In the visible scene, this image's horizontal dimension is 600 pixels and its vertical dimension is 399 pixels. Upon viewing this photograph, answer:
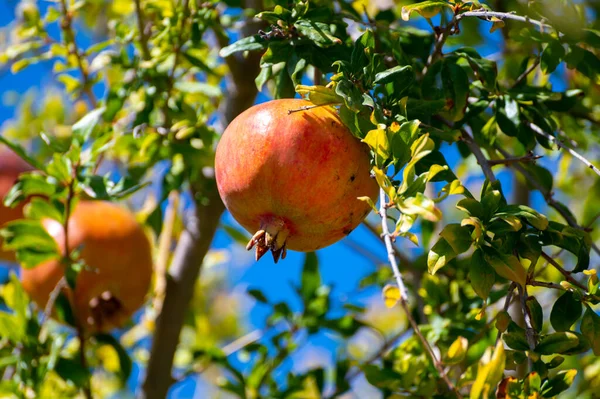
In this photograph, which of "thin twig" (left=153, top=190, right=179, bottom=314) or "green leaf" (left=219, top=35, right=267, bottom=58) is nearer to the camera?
"green leaf" (left=219, top=35, right=267, bottom=58)

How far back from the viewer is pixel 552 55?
1.20 meters

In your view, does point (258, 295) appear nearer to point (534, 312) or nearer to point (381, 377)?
point (381, 377)

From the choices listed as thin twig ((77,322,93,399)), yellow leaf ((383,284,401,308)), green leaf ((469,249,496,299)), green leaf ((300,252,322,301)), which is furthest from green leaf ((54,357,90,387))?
green leaf ((469,249,496,299))

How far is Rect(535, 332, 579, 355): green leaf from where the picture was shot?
3.14ft

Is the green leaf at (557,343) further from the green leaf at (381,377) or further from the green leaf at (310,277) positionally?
the green leaf at (310,277)

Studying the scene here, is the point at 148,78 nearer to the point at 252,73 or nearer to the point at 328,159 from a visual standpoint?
the point at 252,73

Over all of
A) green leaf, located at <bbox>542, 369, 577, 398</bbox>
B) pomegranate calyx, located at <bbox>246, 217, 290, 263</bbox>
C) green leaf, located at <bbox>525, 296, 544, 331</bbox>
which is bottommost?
green leaf, located at <bbox>542, 369, 577, 398</bbox>

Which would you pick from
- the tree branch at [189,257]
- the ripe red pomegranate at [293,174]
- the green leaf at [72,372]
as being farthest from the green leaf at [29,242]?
the ripe red pomegranate at [293,174]

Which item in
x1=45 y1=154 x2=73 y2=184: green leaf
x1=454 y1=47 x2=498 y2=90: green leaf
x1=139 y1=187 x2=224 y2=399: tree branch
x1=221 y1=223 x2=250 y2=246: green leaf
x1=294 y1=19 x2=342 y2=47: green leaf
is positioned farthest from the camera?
x1=221 y1=223 x2=250 y2=246: green leaf

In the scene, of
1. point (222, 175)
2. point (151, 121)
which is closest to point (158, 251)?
point (151, 121)

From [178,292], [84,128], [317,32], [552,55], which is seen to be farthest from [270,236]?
[178,292]

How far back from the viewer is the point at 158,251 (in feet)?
7.66

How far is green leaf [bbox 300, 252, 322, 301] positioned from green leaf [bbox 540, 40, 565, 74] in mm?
854

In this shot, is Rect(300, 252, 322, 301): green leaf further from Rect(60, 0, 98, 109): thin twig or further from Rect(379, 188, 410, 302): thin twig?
Rect(379, 188, 410, 302): thin twig
